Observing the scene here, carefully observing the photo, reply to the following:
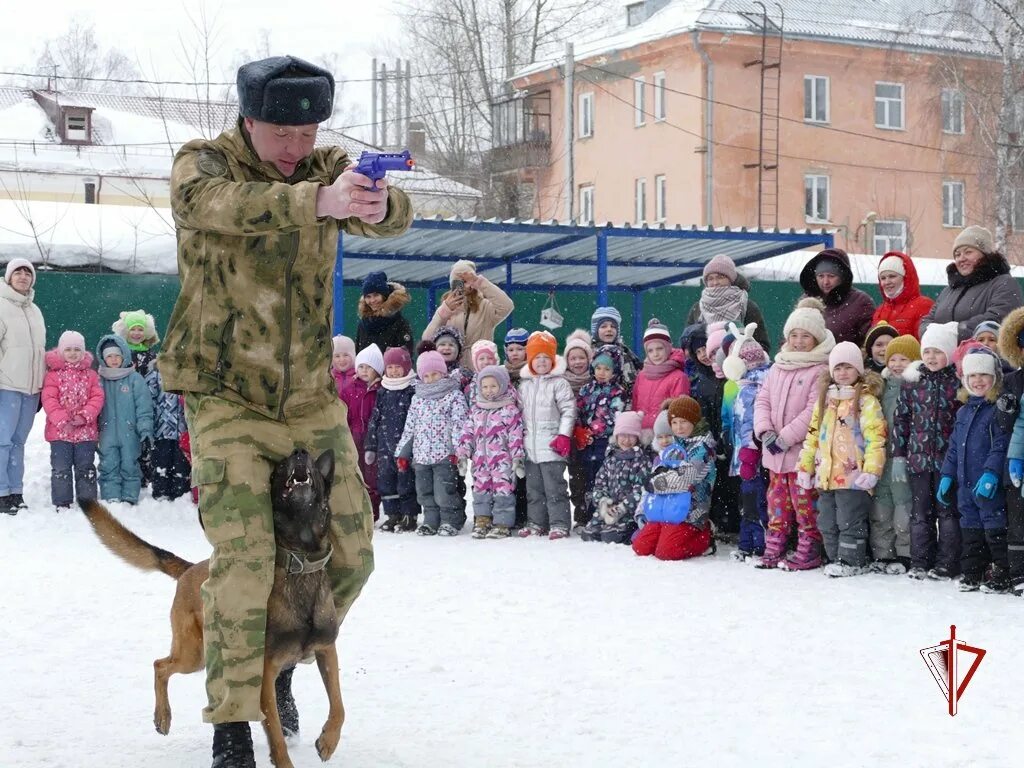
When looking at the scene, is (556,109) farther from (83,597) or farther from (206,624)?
(206,624)

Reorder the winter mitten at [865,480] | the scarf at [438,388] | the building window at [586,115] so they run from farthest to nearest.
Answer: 1. the building window at [586,115]
2. the scarf at [438,388]
3. the winter mitten at [865,480]

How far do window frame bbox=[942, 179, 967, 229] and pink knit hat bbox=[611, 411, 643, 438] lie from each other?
109ft

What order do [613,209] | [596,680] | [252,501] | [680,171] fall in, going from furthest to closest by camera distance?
[613,209] < [680,171] < [596,680] < [252,501]

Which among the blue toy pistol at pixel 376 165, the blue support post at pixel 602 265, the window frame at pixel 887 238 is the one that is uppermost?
the window frame at pixel 887 238

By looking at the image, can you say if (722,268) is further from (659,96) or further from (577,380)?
(659,96)

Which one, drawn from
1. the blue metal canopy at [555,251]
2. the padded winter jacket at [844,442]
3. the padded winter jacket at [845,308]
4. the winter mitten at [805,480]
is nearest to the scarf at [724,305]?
the padded winter jacket at [845,308]

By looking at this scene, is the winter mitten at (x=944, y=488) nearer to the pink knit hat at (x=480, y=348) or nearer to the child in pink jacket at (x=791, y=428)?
the child in pink jacket at (x=791, y=428)

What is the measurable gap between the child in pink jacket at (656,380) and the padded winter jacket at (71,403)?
4682 mm

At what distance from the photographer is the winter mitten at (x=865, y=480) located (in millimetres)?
7664

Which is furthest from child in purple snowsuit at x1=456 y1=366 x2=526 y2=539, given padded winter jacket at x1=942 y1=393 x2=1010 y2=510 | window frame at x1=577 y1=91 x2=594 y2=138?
window frame at x1=577 y1=91 x2=594 y2=138

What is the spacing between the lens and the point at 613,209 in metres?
40.2

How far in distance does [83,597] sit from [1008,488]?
5.22 meters

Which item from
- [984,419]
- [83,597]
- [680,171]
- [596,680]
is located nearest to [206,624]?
[596,680]

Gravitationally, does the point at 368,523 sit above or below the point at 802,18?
below
